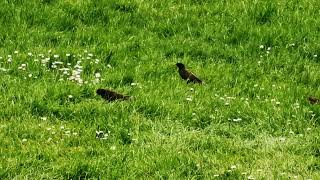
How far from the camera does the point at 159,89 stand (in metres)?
7.95

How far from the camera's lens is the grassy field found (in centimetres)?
627

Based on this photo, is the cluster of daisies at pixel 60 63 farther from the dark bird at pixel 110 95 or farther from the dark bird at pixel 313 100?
the dark bird at pixel 313 100

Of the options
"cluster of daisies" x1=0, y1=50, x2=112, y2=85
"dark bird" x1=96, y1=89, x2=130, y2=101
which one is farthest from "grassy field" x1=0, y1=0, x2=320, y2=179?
"dark bird" x1=96, y1=89, x2=130, y2=101

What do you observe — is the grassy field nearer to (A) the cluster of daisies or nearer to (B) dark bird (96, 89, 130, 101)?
(A) the cluster of daisies

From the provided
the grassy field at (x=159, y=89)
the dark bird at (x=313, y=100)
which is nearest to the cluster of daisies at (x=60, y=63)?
the grassy field at (x=159, y=89)

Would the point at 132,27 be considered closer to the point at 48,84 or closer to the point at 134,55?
the point at 134,55

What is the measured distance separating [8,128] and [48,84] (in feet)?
3.92

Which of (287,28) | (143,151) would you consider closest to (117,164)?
(143,151)

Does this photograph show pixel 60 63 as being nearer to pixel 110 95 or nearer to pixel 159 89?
pixel 110 95

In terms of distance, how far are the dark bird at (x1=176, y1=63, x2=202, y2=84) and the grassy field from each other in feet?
0.35

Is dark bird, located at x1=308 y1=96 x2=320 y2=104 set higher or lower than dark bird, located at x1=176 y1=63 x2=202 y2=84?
higher

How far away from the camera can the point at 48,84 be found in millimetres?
7828

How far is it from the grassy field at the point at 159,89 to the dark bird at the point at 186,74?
107mm

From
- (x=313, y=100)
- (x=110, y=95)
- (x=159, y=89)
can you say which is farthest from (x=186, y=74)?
(x=313, y=100)
